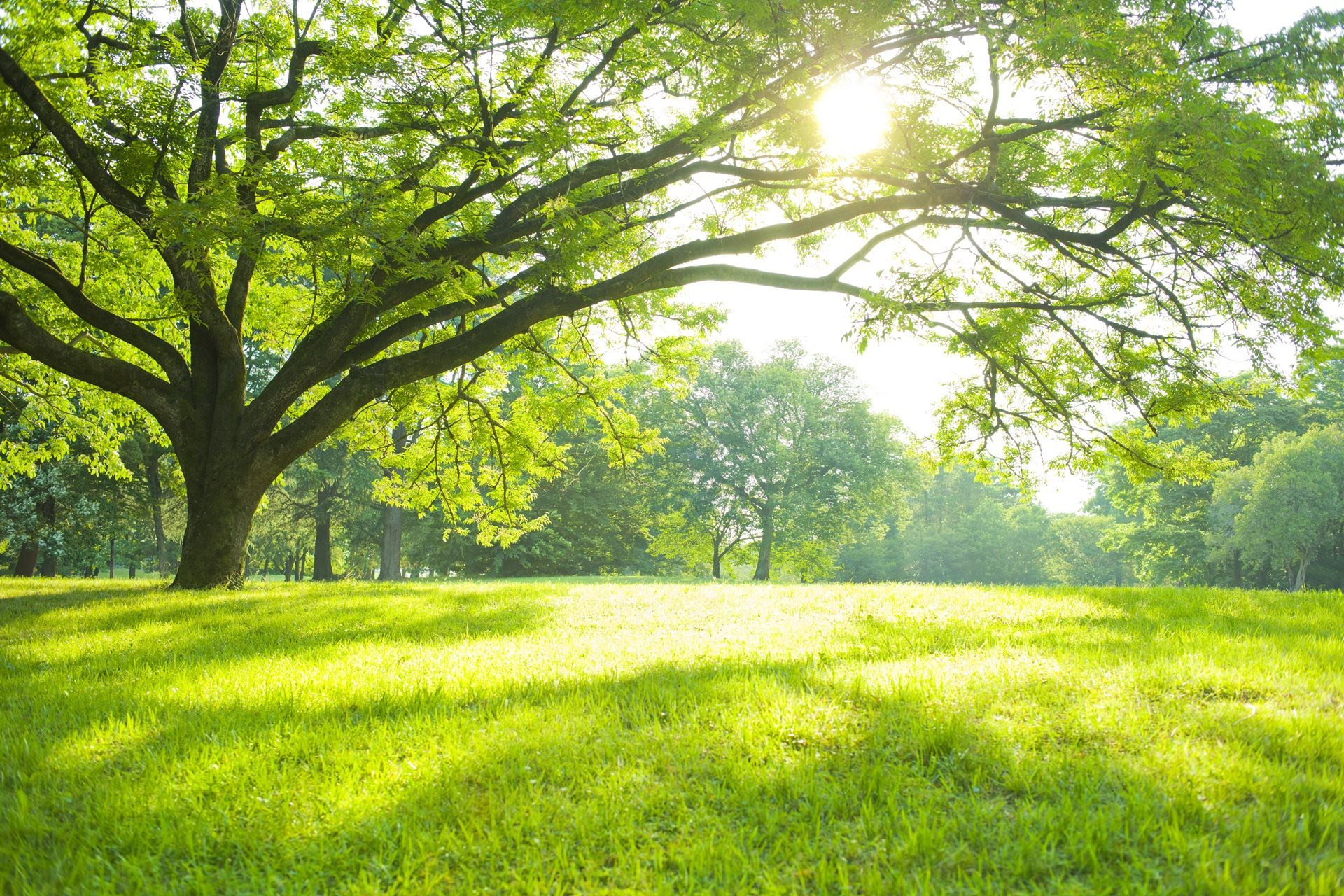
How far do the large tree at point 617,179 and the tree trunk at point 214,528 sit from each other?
0.17ft

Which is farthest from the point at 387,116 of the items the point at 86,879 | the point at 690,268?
the point at 86,879

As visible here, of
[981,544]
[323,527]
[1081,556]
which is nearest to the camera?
[323,527]

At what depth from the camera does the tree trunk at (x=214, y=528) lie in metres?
11.7

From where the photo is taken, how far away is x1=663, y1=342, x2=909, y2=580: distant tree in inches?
1428

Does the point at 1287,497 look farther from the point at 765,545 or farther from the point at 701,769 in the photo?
the point at 701,769

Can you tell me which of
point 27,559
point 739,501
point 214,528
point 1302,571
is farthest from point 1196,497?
point 27,559

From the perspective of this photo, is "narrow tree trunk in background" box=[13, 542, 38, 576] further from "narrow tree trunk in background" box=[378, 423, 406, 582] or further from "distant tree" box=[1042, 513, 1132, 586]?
"distant tree" box=[1042, 513, 1132, 586]

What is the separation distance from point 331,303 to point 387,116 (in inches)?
110

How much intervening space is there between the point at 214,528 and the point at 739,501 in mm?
28380

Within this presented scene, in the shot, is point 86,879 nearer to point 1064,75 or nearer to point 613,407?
point 1064,75

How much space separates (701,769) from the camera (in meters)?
3.28

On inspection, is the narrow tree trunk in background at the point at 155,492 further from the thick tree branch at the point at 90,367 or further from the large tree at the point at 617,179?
the thick tree branch at the point at 90,367

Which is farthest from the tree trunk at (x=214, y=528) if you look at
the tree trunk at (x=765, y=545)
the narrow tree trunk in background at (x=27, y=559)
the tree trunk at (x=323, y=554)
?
the tree trunk at (x=765, y=545)

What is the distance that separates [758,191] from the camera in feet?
41.4
